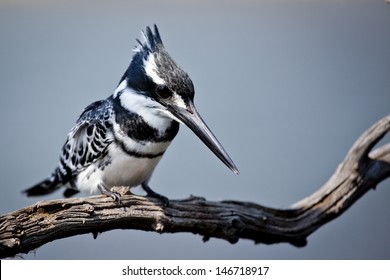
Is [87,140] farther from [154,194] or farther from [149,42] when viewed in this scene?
[149,42]

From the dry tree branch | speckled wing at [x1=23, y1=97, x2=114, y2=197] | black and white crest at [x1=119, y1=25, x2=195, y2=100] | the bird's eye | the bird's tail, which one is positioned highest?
black and white crest at [x1=119, y1=25, x2=195, y2=100]

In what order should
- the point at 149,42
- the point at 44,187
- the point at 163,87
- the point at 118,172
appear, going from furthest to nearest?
the point at 44,187, the point at 118,172, the point at 149,42, the point at 163,87

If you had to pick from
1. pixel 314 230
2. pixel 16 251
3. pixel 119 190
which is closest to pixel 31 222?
pixel 16 251

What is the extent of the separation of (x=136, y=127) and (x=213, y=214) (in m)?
0.37

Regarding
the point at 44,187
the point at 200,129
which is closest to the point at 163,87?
the point at 200,129

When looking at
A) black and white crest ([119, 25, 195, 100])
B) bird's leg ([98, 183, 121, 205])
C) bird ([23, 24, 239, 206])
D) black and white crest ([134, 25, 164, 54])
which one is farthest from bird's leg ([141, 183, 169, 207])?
black and white crest ([134, 25, 164, 54])

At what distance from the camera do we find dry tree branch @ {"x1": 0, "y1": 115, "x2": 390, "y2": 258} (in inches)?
68.2

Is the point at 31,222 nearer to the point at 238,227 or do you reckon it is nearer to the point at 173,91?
the point at 173,91

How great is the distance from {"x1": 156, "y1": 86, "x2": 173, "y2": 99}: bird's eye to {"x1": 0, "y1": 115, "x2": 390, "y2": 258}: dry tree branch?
315 mm

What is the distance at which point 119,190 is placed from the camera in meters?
1.99

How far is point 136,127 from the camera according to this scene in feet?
6.73

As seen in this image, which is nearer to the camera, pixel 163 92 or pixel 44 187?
pixel 163 92

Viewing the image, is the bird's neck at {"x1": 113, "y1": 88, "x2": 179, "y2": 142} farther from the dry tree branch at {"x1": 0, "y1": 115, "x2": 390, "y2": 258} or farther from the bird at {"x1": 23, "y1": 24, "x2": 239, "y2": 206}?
the dry tree branch at {"x1": 0, "y1": 115, "x2": 390, "y2": 258}
